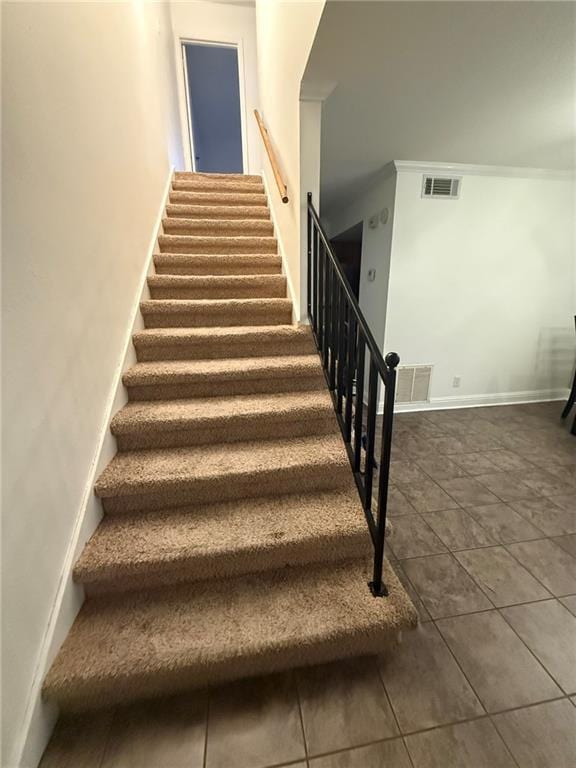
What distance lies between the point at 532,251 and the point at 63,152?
400cm

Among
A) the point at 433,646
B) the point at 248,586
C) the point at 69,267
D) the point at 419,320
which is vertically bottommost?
the point at 433,646

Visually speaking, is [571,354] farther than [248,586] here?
Yes

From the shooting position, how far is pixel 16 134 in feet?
3.15

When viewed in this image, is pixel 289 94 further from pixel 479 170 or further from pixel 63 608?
pixel 63 608

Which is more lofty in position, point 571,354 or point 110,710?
point 571,354

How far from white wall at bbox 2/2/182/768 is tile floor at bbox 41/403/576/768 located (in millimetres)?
391

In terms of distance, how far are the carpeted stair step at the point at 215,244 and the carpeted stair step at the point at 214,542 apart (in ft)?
7.07

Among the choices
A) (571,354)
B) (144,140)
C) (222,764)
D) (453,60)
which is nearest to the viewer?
(222,764)

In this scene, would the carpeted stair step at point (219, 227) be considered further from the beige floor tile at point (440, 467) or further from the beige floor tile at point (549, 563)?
the beige floor tile at point (549, 563)

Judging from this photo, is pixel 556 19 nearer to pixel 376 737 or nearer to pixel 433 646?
pixel 433 646

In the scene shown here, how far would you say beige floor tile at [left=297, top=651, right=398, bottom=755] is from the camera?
929mm

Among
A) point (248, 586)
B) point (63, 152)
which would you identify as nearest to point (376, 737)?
point (248, 586)

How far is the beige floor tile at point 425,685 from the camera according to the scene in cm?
98

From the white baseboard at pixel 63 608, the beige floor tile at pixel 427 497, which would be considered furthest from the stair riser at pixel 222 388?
the beige floor tile at pixel 427 497
